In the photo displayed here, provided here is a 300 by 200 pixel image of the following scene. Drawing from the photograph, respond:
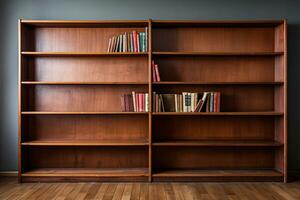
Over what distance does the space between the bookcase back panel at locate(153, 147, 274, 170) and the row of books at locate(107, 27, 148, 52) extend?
121cm

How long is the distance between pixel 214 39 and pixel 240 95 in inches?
28.7

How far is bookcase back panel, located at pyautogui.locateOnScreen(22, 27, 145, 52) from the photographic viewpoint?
4.21m

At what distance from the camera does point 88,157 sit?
4234 mm

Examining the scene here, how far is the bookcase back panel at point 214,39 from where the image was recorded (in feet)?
13.8

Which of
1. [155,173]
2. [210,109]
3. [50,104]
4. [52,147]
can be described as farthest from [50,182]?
[210,109]

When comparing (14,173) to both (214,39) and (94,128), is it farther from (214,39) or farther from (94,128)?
(214,39)

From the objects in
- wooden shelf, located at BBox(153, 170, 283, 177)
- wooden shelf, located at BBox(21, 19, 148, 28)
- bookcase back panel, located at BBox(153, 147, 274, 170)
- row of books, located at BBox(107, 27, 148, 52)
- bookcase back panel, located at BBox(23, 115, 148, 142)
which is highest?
wooden shelf, located at BBox(21, 19, 148, 28)

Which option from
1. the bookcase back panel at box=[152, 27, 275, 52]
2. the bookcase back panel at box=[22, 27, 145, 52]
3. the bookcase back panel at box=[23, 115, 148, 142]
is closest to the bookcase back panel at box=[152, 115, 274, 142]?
the bookcase back panel at box=[23, 115, 148, 142]

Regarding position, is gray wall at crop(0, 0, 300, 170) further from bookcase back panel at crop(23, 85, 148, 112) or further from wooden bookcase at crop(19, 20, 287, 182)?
bookcase back panel at crop(23, 85, 148, 112)

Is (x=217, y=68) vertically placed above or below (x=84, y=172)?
above

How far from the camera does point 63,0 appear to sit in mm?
4234

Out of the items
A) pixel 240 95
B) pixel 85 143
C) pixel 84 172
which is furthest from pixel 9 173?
pixel 240 95

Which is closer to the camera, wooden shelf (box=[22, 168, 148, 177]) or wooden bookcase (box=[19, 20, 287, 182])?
wooden shelf (box=[22, 168, 148, 177])

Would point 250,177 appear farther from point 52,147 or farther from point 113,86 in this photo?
point 52,147
